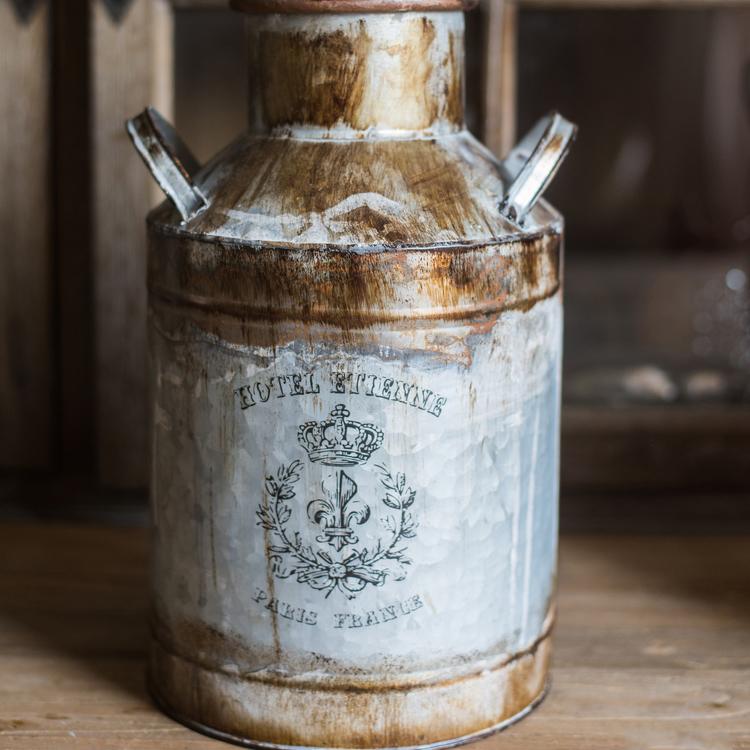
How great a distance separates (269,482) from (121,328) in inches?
21.7

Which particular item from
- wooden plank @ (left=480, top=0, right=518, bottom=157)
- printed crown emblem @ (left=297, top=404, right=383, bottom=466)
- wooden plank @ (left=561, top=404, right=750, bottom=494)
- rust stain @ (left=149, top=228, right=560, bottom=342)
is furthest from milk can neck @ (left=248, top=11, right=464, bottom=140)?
wooden plank @ (left=561, top=404, right=750, bottom=494)

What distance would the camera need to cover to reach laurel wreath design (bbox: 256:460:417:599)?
0.95m

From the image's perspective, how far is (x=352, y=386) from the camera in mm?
932

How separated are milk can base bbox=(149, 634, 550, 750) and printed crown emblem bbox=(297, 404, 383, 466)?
20 cm

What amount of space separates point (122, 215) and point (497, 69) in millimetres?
457

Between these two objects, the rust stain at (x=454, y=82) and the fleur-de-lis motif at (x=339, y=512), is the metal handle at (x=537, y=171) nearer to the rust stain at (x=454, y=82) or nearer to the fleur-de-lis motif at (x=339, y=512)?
the rust stain at (x=454, y=82)

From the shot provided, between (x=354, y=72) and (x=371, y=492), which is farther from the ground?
(x=354, y=72)

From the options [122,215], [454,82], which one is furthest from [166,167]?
[122,215]

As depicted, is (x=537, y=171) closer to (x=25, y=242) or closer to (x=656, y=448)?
(x=656, y=448)

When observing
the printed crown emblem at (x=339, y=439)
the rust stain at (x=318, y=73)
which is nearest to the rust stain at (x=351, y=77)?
the rust stain at (x=318, y=73)

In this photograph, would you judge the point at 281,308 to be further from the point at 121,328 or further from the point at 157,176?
the point at 121,328

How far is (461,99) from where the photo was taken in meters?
1.04

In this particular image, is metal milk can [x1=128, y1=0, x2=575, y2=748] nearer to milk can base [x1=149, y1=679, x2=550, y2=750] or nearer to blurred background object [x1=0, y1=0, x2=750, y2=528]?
milk can base [x1=149, y1=679, x2=550, y2=750]

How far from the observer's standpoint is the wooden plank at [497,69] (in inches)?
54.2
